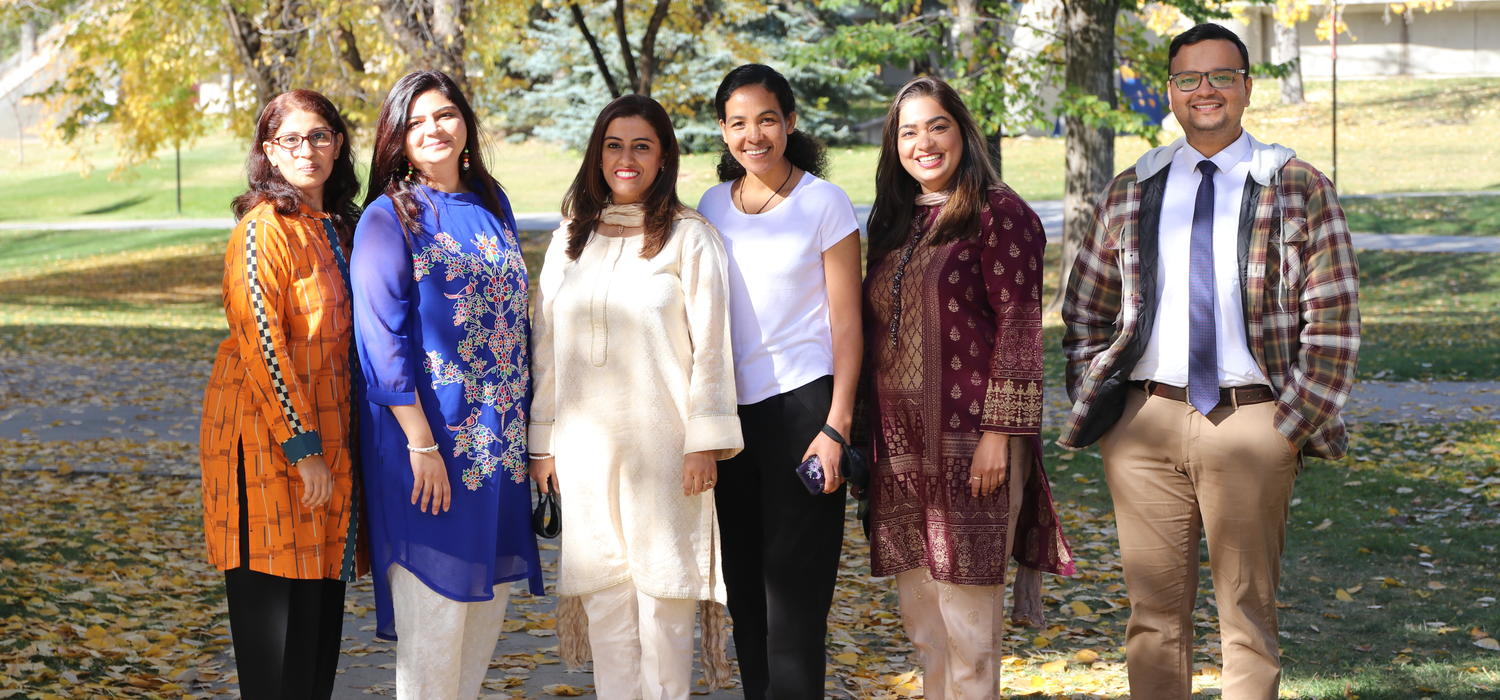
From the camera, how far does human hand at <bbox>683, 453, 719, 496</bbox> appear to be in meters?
3.73

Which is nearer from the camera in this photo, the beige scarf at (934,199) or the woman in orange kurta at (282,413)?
the woman in orange kurta at (282,413)

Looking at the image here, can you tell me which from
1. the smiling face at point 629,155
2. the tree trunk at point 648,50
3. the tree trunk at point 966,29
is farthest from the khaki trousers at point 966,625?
the tree trunk at point 648,50

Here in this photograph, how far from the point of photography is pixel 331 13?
14953 millimetres

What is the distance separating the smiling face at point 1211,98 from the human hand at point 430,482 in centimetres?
213

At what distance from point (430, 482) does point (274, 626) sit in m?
0.61

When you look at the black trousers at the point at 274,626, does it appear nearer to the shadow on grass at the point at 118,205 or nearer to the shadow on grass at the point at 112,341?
the shadow on grass at the point at 112,341

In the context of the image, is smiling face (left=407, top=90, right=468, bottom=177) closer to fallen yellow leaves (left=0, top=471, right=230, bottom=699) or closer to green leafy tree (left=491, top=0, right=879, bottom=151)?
fallen yellow leaves (left=0, top=471, right=230, bottom=699)

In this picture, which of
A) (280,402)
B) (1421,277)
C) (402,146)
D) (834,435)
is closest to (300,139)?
(402,146)

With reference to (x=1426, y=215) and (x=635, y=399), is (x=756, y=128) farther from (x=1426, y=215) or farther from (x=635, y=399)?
(x=1426, y=215)

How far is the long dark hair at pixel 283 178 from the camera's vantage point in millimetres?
3758

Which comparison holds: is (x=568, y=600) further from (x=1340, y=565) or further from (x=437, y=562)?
(x=1340, y=565)

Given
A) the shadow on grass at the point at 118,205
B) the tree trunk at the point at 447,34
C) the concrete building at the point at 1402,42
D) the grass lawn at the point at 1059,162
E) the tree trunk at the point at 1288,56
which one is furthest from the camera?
the concrete building at the point at 1402,42

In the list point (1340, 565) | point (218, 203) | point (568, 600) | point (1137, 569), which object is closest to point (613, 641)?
point (568, 600)

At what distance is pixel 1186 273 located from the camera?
3.67 m
